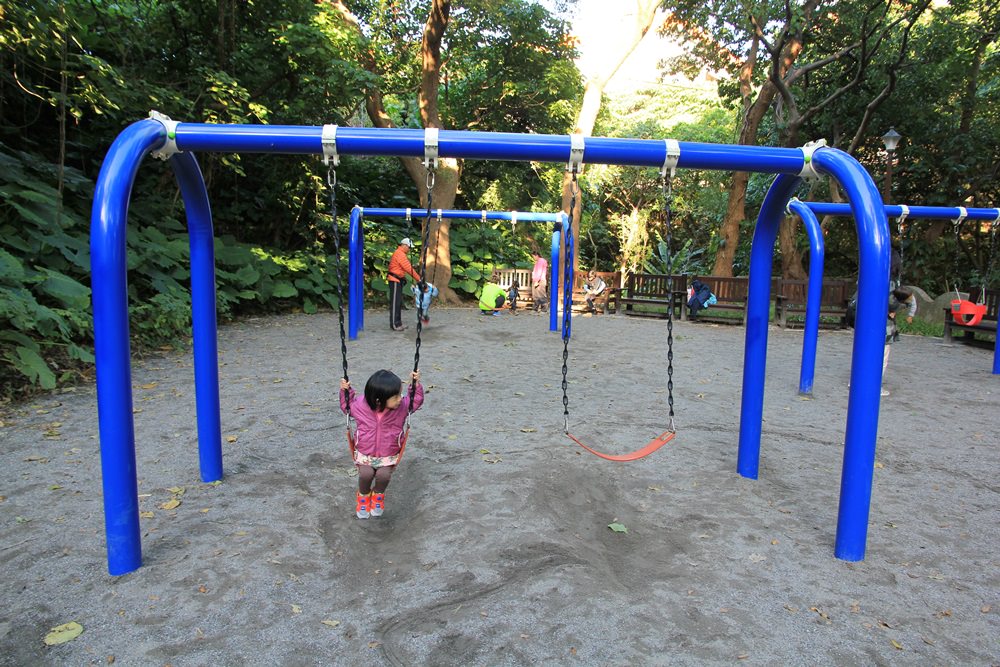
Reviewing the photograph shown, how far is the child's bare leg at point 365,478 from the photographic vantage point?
3.04 metres

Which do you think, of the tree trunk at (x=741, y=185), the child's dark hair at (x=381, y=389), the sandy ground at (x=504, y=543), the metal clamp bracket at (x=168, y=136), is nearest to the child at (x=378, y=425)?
the child's dark hair at (x=381, y=389)

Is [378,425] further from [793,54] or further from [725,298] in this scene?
[793,54]

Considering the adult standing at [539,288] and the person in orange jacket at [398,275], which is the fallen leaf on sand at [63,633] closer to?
the person in orange jacket at [398,275]

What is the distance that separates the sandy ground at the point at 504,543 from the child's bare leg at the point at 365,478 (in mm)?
164

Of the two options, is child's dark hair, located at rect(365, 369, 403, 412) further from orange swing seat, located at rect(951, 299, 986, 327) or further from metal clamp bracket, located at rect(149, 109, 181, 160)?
orange swing seat, located at rect(951, 299, 986, 327)

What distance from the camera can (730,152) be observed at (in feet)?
10.0

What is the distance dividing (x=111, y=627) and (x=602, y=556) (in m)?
1.93

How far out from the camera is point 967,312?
27.9 feet

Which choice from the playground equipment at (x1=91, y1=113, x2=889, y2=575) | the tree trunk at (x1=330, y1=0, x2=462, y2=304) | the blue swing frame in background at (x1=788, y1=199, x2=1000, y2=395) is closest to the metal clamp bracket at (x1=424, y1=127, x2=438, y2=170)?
the playground equipment at (x1=91, y1=113, x2=889, y2=575)

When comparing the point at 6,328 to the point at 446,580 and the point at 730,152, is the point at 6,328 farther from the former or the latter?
the point at 730,152

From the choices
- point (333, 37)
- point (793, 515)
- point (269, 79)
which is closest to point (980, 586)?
point (793, 515)

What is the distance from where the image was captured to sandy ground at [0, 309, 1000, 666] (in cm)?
210

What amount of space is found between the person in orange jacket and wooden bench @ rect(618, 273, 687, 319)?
18.6 ft

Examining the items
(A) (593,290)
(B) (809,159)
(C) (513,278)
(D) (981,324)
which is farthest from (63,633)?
(C) (513,278)
